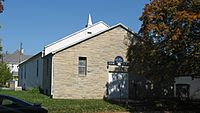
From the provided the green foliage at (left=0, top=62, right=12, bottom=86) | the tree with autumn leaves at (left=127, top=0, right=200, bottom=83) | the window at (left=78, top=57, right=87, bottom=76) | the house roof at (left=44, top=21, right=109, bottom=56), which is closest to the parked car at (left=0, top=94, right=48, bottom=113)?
the tree with autumn leaves at (left=127, top=0, right=200, bottom=83)

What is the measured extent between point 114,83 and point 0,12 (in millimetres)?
15925

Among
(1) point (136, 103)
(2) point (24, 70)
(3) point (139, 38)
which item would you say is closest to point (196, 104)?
(1) point (136, 103)

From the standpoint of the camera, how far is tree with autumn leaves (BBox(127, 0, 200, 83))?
2119cm

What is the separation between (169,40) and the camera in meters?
22.1

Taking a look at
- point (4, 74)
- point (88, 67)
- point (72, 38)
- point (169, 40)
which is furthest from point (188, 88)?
point (4, 74)

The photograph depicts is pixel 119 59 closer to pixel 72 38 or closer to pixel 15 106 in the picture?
pixel 72 38

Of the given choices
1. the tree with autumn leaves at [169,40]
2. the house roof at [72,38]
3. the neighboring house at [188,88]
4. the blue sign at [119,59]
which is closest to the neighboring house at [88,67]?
the blue sign at [119,59]

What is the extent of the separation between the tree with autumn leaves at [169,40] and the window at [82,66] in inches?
246

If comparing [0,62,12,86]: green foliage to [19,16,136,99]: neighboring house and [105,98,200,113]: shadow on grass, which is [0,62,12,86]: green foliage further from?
[105,98,200,113]: shadow on grass

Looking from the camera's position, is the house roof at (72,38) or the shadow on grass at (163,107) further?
the house roof at (72,38)

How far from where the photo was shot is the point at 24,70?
169ft

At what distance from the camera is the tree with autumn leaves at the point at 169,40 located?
21.2 meters

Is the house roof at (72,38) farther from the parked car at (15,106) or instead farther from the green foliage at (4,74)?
the parked car at (15,106)

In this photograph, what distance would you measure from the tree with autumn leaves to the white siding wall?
15.2 meters
